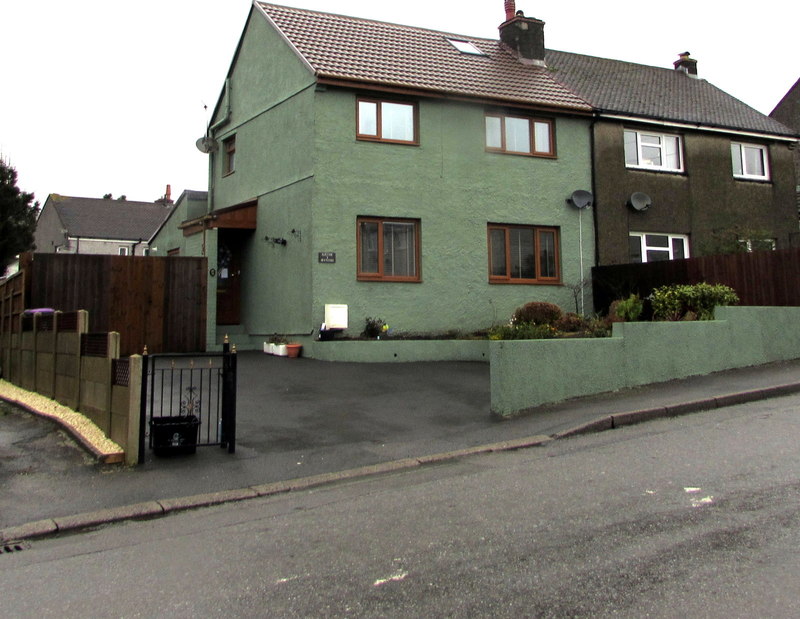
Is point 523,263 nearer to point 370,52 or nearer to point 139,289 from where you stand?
point 370,52

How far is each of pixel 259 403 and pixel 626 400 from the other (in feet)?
17.4

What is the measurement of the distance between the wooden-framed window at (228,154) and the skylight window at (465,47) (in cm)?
696

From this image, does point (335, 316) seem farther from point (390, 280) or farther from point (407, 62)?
point (407, 62)

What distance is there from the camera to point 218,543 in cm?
506

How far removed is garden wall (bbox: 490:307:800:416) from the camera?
9469 millimetres

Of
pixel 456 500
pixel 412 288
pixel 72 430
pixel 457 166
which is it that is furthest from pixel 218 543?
pixel 457 166

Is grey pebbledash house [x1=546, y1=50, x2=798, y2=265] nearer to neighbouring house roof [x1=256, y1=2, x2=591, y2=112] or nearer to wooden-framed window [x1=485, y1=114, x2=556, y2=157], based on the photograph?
wooden-framed window [x1=485, y1=114, x2=556, y2=157]

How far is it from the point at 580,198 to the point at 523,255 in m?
2.12

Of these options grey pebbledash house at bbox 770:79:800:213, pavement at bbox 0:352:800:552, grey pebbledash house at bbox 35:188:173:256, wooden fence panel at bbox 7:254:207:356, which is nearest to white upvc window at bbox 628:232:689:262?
pavement at bbox 0:352:800:552

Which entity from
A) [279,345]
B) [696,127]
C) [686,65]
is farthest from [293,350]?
[686,65]

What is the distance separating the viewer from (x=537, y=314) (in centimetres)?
1513

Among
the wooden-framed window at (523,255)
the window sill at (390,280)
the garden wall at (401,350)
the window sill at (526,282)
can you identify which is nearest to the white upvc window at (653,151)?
the wooden-framed window at (523,255)

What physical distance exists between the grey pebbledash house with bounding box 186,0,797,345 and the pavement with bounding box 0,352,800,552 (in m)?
4.14

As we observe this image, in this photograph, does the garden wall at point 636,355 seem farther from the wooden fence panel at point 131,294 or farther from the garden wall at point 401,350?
the wooden fence panel at point 131,294
